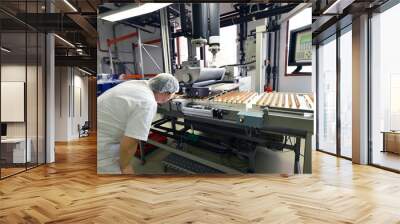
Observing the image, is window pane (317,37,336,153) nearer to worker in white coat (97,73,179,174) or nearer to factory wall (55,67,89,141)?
worker in white coat (97,73,179,174)

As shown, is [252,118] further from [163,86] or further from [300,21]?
[300,21]

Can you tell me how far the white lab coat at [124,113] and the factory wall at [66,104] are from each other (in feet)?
25.6

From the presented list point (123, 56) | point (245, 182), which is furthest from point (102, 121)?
point (245, 182)

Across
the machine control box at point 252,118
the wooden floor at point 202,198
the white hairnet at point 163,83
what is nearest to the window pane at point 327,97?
the wooden floor at point 202,198

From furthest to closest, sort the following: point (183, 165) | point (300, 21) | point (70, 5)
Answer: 1. point (70, 5)
2. point (183, 165)
3. point (300, 21)

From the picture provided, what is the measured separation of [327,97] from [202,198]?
5453 millimetres

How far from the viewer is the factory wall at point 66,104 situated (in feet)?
39.4

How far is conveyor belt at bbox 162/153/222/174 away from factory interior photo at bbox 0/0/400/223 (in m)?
0.02

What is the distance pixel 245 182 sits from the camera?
4.71 meters

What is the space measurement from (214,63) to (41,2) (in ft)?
11.4

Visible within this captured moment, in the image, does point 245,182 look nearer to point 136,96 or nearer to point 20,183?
point 136,96

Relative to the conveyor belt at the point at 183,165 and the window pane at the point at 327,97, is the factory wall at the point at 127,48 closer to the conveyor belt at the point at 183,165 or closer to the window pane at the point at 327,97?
the conveyor belt at the point at 183,165

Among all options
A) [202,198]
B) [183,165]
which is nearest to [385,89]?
[183,165]

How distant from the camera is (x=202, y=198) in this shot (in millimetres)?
3859
